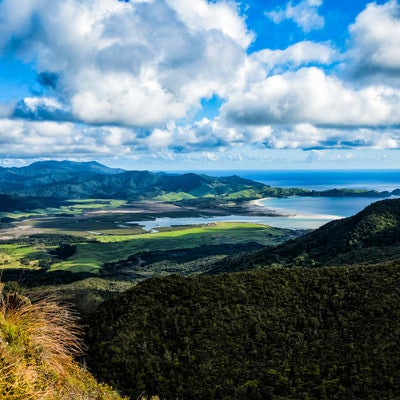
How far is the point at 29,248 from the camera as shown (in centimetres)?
18875

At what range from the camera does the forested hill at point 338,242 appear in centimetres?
10038

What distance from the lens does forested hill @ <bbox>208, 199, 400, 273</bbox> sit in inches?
3952

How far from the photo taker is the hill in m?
25.1

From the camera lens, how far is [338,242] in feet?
360

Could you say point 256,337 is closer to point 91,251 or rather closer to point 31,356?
point 31,356

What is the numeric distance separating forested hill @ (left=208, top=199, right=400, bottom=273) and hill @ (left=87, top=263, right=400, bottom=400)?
186 feet

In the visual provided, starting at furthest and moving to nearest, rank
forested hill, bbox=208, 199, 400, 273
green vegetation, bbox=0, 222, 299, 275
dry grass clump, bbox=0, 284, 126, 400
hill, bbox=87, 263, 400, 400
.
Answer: green vegetation, bbox=0, 222, 299, 275, forested hill, bbox=208, 199, 400, 273, hill, bbox=87, 263, 400, 400, dry grass clump, bbox=0, 284, 126, 400

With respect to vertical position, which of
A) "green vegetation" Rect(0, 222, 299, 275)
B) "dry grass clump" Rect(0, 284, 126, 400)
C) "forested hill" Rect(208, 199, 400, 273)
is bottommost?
"green vegetation" Rect(0, 222, 299, 275)

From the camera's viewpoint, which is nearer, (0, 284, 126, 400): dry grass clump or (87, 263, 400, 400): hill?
(0, 284, 126, 400): dry grass clump

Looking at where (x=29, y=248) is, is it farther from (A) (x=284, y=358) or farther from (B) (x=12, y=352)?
(B) (x=12, y=352)

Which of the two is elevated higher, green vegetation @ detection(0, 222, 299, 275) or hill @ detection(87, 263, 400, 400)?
hill @ detection(87, 263, 400, 400)

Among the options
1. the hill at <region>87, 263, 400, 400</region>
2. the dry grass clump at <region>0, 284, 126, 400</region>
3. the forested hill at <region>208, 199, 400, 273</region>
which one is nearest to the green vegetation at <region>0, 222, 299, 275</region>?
the forested hill at <region>208, 199, 400, 273</region>

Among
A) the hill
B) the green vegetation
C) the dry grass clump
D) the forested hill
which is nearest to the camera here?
the dry grass clump

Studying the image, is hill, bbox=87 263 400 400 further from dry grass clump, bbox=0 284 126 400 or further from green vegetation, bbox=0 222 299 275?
green vegetation, bbox=0 222 299 275
